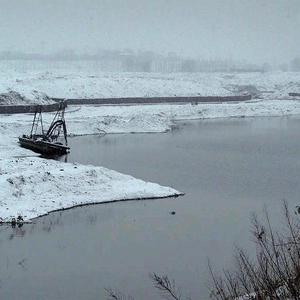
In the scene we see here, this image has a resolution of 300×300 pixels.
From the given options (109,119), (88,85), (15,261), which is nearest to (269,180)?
(15,261)

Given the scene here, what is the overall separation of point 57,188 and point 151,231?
13.9 feet

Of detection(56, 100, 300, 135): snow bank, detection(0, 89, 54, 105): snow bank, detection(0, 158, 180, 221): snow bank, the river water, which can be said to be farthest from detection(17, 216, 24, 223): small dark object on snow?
detection(0, 89, 54, 105): snow bank

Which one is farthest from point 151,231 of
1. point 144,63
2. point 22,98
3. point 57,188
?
point 144,63

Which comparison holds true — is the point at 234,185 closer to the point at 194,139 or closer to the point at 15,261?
the point at 15,261

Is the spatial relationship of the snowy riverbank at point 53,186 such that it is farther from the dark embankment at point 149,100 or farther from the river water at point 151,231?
the dark embankment at point 149,100

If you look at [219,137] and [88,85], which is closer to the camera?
[219,137]

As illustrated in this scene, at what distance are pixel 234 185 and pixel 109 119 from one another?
20.7m

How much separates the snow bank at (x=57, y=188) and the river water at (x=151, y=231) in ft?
1.69

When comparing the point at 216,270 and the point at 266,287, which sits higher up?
the point at 266,287

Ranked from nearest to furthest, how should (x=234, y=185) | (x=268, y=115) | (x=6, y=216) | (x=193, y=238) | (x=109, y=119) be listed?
(x=193, y=238), (x=6, y=216), (x=234, y=185), (x=109, y=119), (x=268, y=115)

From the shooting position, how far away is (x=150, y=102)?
60969mm

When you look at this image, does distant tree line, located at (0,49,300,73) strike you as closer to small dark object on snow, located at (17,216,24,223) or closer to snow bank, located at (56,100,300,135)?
snow bank, located at (56,100,300,135)

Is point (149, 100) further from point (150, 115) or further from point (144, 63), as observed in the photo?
point (144, 63)

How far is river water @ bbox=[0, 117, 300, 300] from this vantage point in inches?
476
